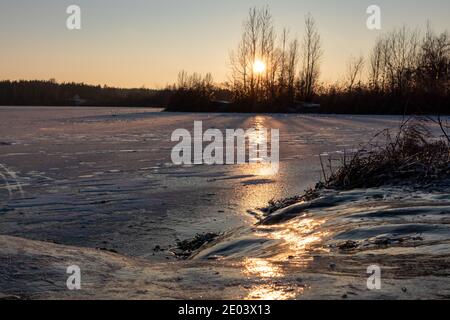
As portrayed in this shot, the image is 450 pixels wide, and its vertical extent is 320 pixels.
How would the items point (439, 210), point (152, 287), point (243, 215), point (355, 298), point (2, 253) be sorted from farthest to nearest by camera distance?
point (243, 215), point (439, 210), point (2, 253), point (152, 287), point (355, 298)

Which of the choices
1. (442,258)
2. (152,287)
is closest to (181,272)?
(152,287)

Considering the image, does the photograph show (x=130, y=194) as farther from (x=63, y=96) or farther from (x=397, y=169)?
(x=63, y=96)

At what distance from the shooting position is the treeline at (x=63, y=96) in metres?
66.1

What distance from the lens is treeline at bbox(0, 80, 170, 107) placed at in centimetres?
6606

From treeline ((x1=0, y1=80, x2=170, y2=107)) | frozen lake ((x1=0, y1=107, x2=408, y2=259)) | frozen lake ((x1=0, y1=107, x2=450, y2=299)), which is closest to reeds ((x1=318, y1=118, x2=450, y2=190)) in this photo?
frozen lake ((x1=0, y1=107, x2=450, y2=299))

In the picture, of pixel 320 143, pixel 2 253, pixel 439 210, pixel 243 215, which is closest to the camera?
pixel 2 253

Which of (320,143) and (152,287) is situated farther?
(320,143)

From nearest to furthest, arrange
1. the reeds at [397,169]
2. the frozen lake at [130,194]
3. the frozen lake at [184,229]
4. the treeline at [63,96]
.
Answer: the frozen lake at [184,229] < the frozen lake at [130,194] < the reeds at [397,169] < the treeline at [63,96]

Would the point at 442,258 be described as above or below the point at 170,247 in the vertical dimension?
above

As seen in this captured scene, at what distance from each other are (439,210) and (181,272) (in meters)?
2.14

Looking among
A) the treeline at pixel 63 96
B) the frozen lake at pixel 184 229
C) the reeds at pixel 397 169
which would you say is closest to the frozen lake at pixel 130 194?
the frozen lake at pixel 184 229

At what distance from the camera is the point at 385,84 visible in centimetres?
3819

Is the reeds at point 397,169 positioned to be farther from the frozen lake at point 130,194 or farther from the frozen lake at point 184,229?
the frozen lake at point 130,194

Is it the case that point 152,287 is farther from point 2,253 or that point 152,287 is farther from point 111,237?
point 111,237
